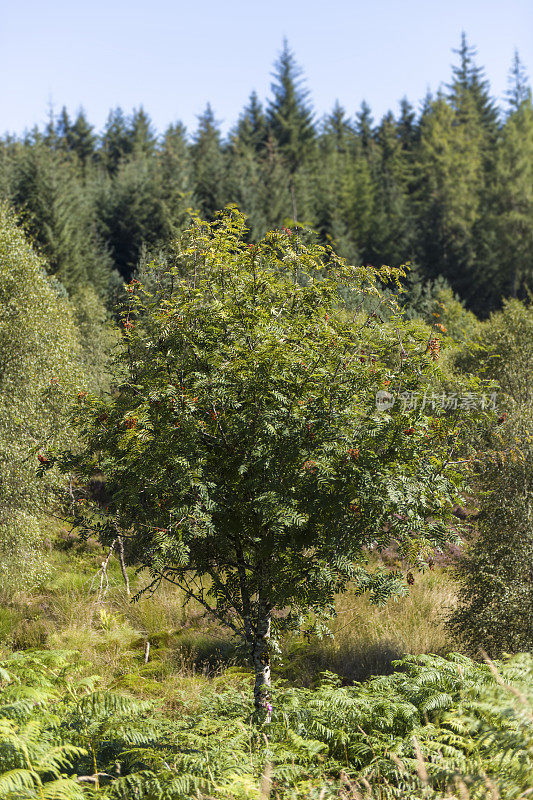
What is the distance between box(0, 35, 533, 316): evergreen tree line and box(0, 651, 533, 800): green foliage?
1068 inches

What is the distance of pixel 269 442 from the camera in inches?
232

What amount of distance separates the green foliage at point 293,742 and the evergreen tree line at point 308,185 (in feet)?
89.0

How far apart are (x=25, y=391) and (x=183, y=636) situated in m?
7.06

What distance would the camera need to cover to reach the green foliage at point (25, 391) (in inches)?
554

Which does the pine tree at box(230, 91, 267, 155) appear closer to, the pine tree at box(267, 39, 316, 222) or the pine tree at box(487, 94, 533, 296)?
the pine tree at box(267, 39, 316, 222)

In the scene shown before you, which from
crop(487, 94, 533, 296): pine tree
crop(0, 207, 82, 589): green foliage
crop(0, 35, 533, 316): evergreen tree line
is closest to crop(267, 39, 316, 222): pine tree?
crop(0, 35, 533, 316): evergreen tree line

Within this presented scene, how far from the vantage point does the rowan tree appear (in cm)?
578

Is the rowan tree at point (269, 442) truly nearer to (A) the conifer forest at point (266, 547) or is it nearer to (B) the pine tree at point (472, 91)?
(A) the conifer forest at point (266, 547)

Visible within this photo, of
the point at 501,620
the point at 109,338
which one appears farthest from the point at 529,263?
the point at 501,620

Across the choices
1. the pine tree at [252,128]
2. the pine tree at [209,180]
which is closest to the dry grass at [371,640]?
the pine tree at [209,180]

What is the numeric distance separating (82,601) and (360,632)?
18.9 ft

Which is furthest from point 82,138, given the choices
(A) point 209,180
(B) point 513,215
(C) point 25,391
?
(C) point 25,391

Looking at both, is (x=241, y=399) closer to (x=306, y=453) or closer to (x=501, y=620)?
(x=306, y=453)

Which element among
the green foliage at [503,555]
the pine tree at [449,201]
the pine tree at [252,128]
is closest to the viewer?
the green foliage at [503,555]
